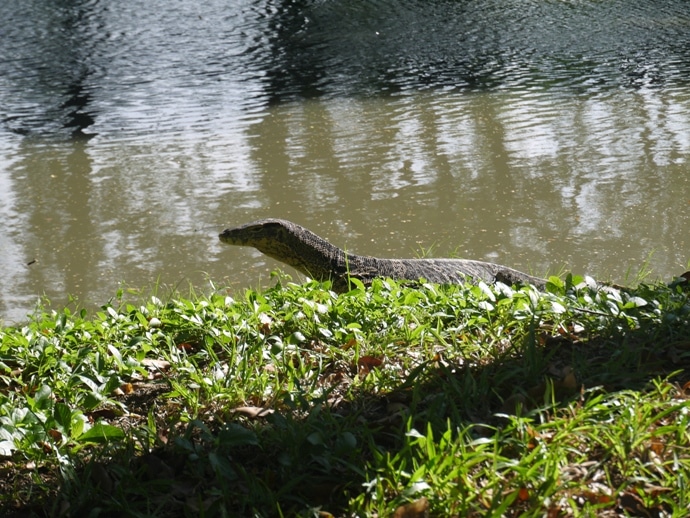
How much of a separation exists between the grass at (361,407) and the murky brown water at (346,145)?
6.25ft

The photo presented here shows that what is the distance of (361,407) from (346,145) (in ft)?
23.9

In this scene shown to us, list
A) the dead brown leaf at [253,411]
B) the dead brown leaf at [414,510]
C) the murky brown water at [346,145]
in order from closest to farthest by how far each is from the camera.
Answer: the dead brown leaf at [414,510], the dead brown leaf at [253,411], the murky brown water at [346,145]

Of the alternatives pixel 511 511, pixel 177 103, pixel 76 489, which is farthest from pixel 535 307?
pixel 177 103

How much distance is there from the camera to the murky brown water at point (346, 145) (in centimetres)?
770

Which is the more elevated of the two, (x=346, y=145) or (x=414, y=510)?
(x=414, y=510)

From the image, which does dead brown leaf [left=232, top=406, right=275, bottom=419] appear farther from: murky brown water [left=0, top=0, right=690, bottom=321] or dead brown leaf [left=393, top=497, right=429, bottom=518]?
murky brown water [left=0, top=0, right=690, bottom=321]

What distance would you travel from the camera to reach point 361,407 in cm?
353

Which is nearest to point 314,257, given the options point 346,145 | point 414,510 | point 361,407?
point 361,407

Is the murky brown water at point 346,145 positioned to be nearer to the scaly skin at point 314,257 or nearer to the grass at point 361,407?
the scaly skin at point 314,257

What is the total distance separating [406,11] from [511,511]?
1790 centimetres

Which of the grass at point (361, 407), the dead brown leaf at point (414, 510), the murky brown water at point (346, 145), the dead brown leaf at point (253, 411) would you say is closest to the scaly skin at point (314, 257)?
the murky brown water at point (346, 145)

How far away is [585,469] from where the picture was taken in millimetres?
2965

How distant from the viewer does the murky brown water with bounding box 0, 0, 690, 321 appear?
25.2 ft

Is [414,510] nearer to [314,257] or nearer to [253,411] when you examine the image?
[253,411]
